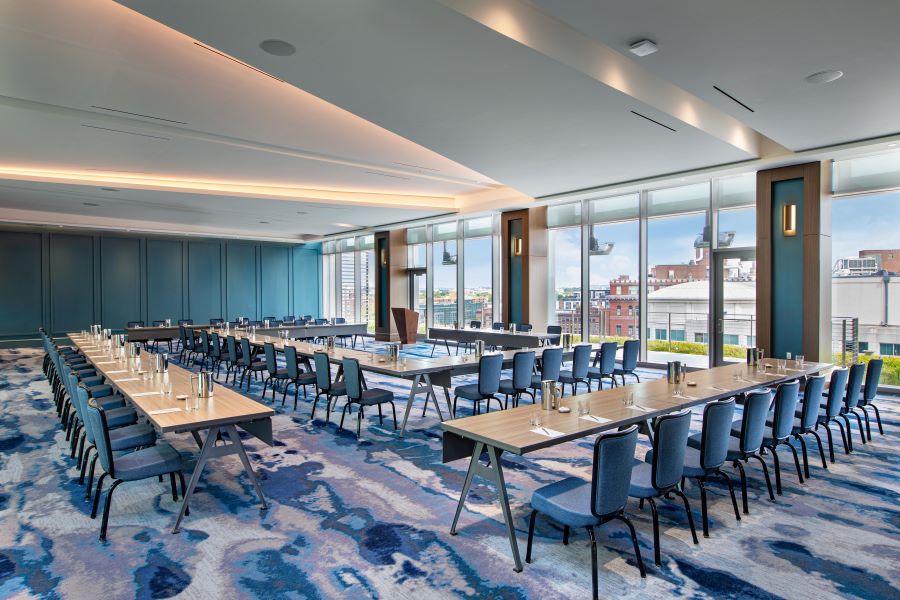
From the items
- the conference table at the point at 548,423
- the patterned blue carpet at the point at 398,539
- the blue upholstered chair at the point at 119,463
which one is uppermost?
the conference table at the point at 548,423

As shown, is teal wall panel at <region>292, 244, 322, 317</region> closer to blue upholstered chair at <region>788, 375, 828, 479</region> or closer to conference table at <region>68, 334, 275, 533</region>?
conference table at <region>68, 334, 275, 533</region>

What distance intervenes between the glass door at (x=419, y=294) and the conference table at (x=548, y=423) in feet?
37.6

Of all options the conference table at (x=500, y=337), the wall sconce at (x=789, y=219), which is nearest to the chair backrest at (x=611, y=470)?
the conference table at (x=500, y=337)

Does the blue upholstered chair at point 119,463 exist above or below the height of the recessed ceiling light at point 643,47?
below

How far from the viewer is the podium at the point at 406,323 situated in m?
13.8

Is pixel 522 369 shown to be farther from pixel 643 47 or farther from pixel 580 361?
pixel 643 47

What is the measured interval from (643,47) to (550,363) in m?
3.77

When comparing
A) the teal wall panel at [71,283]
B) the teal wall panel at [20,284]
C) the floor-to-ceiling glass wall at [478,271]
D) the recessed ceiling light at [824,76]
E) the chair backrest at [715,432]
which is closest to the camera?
the chair backrest at [715,432]

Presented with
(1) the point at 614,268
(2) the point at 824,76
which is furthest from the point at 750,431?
(1) the point at 614,268

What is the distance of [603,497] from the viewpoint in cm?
260

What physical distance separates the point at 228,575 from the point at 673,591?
7.93 feet

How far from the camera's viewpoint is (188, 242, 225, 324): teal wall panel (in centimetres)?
1756

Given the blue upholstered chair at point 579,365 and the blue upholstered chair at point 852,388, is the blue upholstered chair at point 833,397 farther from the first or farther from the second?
the blue upholstered chair at point 579,365

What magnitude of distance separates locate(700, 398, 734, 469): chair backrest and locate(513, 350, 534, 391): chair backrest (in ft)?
9.38
